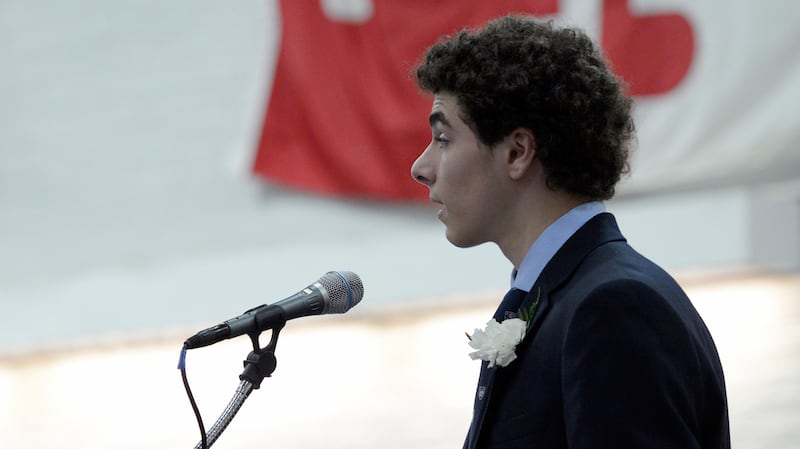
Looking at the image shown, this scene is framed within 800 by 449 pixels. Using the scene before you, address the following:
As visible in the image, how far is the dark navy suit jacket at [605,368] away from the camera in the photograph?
0.96 metres

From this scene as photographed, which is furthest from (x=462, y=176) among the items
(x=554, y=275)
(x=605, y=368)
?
(x=605, y=368)

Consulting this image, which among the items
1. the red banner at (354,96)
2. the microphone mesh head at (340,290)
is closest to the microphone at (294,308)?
the microphone mesh head at (340,290)

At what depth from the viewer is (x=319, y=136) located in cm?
521

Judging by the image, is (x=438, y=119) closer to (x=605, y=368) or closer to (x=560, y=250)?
(x=560, y=250)

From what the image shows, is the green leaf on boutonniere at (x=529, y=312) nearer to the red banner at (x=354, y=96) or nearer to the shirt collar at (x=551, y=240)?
the shirt collar at (x=551, y=240)

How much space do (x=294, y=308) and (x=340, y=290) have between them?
10 centimetres

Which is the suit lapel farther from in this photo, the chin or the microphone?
the microphone

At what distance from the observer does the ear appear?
114 cm

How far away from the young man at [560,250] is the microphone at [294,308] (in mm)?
159

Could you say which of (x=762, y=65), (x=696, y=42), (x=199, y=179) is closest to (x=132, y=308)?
(x=199, y=179)

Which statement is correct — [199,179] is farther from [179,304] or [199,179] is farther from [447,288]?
[447,288]

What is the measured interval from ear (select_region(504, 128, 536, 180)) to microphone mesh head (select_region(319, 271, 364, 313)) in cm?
25

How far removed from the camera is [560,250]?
3.73 ft

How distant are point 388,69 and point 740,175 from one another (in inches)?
86.1
